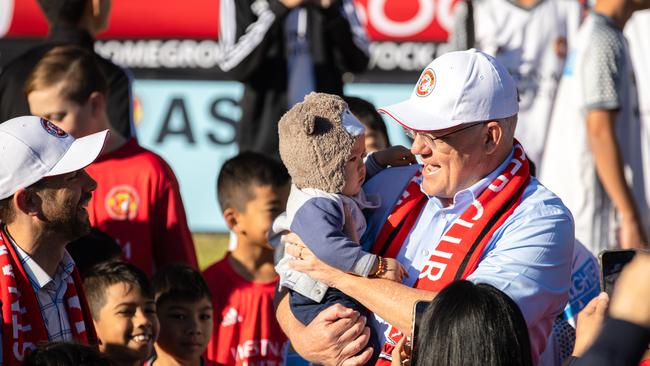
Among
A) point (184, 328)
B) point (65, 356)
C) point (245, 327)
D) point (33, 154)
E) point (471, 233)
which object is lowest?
point (245, 327)

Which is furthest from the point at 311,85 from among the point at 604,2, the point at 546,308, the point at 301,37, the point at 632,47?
the point at 546,308

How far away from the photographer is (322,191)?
3.68m

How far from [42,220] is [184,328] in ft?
4.19

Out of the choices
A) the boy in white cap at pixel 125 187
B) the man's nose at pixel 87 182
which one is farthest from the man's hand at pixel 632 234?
the man's nose at pixel 87 182

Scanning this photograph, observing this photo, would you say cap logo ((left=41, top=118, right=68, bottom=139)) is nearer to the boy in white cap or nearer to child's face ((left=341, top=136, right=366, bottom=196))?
child's face ((left=341, top=136, right=366, bottom=196))

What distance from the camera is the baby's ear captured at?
11.9 ft

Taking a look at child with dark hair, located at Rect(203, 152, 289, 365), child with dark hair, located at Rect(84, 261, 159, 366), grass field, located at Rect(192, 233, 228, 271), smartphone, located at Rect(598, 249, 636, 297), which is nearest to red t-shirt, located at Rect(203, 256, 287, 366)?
child with dark hair, located at Rect(203, 152, 289, 365)

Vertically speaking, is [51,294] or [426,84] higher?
[426,84]

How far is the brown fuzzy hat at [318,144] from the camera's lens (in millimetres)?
3650

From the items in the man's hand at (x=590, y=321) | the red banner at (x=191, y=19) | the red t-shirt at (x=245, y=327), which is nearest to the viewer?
the man's hand at (x=590, y=321)

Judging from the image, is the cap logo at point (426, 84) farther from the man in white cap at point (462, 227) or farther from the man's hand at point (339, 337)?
the man's hand at point (339, 337)

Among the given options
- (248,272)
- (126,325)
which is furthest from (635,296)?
(248,272)

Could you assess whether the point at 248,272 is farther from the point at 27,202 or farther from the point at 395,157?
the point at 27,202

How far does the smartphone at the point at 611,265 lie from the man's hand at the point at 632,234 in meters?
2.58
